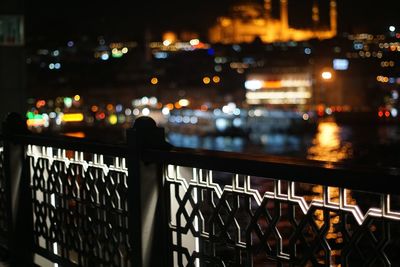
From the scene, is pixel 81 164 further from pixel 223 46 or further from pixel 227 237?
pixel 223 46

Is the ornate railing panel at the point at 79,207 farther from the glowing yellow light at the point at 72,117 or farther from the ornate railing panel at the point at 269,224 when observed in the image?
the glowing yellow light at the point at 72,117

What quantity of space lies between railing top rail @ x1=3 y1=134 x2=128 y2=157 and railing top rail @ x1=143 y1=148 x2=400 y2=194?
0.43 m

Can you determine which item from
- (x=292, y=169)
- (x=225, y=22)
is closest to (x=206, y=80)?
(x=225, y=22)

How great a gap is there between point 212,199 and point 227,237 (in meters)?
0.24

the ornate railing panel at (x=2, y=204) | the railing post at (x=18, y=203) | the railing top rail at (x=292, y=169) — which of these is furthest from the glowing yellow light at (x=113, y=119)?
the railing top rail at (x=292, y=169)

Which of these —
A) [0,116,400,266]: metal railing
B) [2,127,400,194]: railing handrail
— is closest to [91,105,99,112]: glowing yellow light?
[0,116,400,266]: metal railing

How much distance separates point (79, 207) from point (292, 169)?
2.64 meters

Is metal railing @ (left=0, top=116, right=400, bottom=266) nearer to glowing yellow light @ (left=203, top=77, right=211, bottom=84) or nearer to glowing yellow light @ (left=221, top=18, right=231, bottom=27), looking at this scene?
glowing yellow light @ (left=221, top=18, right=231, bottom=27)

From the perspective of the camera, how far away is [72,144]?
526 cm

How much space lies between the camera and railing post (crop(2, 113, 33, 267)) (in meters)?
6.33

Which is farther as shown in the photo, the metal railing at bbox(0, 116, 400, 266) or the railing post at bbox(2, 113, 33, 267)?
the railing post at bbox(2, 113, 33, 267)

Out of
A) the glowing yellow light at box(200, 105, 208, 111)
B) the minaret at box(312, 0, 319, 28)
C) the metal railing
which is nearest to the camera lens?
the metal railing

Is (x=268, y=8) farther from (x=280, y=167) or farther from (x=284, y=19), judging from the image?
(x=280, y=167)

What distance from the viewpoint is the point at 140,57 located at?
6981cm
